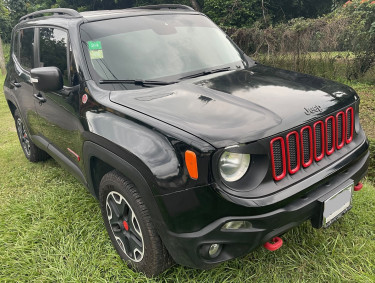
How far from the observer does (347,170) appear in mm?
2328

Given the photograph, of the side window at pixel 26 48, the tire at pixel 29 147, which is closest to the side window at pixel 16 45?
the side window at pixel 26 48

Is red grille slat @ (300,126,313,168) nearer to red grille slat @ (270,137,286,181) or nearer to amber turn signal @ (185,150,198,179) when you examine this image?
red grille slat @ (270,137,286,181)

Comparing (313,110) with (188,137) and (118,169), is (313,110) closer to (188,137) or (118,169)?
(188,137)

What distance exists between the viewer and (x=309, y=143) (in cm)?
207

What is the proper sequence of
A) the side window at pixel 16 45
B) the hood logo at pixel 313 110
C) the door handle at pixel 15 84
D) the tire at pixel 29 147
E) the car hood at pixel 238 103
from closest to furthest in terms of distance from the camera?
the car hood at pixel 238 103 < the hood logo at pixel 313 110 < the door handle at pixel 15 84 < the side window at pixel 16 45 < the tire at pixel 29 147

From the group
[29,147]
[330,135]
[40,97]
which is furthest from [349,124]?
[29,147]

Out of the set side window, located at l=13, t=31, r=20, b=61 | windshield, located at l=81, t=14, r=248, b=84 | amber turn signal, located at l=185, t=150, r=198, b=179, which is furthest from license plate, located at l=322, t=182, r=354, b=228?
side window, located at l=13, t=31, r=20, b=61

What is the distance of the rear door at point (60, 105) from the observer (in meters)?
2.76

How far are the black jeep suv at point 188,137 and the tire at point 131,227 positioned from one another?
1 cm

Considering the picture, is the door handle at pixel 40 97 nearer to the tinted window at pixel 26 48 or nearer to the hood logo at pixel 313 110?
the tinted window at pixel 26 48

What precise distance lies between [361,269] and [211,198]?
4.37 ft

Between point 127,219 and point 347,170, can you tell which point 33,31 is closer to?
point 127,219

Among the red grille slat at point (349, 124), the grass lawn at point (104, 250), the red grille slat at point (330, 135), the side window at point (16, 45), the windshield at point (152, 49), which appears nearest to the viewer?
the red grille slat at point (330, 135)

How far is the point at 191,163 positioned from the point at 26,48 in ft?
10.3
